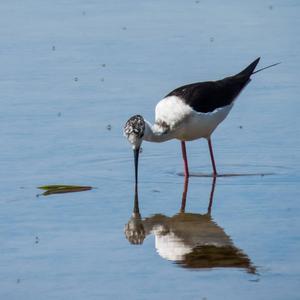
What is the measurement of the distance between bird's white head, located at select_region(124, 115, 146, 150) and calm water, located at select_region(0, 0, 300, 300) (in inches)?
12.5

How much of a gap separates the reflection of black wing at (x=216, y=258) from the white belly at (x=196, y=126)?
283 cm

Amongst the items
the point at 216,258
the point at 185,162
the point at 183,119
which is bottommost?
the point at 216,258

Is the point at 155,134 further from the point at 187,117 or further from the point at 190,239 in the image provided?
the point at 190,239

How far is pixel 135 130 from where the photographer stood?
11.6 meters

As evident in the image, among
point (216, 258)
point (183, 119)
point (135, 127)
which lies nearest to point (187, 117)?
point (183, 119)

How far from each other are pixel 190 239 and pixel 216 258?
619mm

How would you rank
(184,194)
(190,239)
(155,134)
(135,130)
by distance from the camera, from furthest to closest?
(155,134) < (135,130) < (184,194) < (190,239)

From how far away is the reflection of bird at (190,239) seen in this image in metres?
9.10

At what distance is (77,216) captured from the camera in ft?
34.1

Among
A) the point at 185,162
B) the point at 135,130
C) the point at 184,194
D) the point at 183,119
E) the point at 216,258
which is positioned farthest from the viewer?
the point at 183,119

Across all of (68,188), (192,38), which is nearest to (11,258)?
(68,188)

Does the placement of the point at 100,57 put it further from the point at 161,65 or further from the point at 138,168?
the point at 138,168

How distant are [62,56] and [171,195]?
5.94 metres

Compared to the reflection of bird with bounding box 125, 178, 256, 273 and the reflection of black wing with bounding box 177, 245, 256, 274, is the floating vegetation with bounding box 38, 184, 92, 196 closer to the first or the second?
the reflection of bird with bounding box 125, 178, 256, 273
